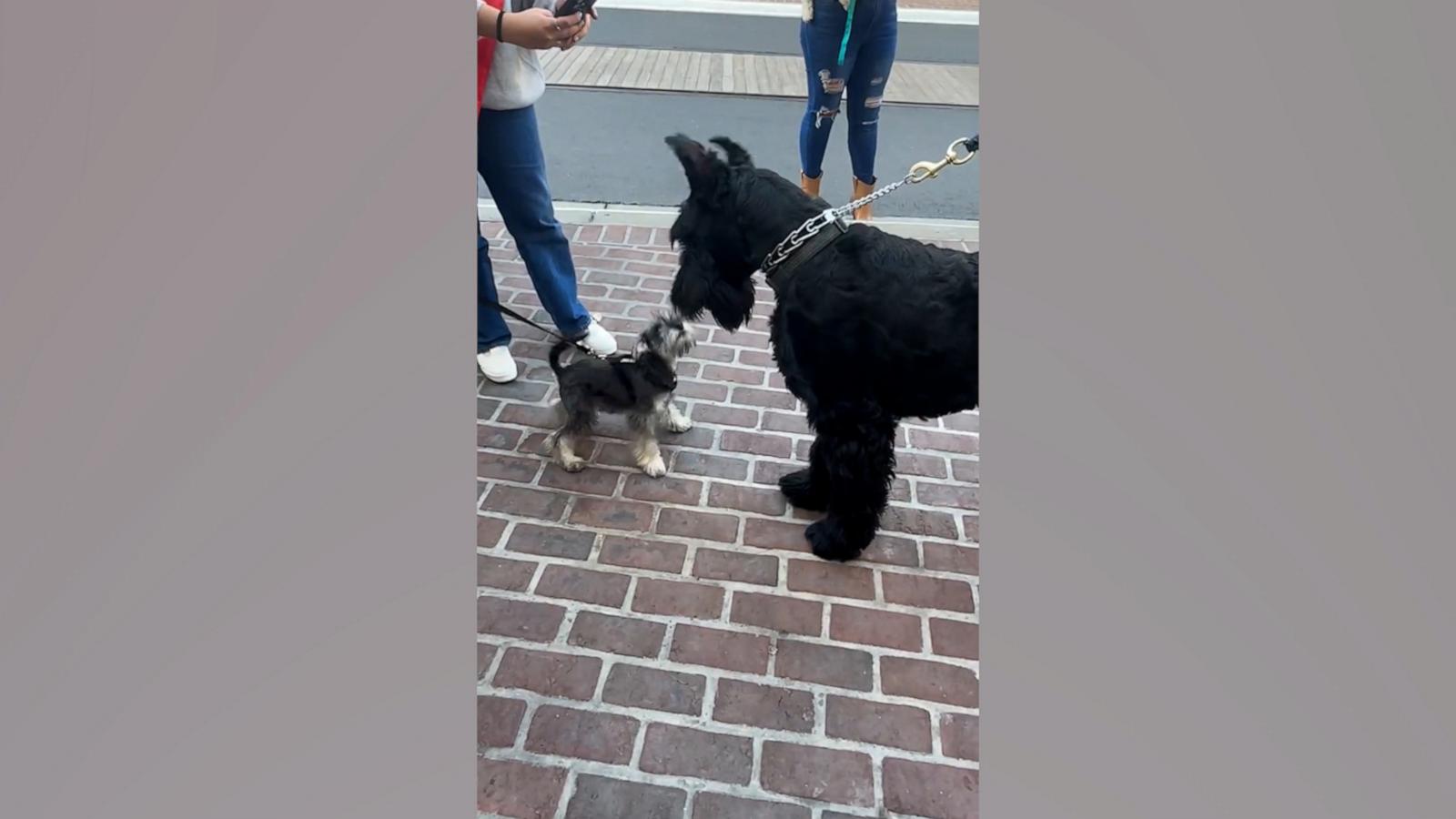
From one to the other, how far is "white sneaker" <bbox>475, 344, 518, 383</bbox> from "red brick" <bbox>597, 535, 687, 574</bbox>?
4.48 feet

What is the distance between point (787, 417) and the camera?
390 cm

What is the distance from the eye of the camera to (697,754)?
221cm

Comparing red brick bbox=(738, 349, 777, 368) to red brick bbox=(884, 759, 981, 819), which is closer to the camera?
red brick bbox=(884, 759, 981, 819)

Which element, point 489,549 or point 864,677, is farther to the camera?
point 489,549

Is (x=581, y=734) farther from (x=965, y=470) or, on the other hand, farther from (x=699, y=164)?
(x=965, y=470)

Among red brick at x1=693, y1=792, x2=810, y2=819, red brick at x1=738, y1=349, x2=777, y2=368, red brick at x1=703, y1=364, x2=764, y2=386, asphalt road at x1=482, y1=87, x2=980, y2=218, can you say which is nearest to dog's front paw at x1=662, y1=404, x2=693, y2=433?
red brick at x1=703, y1=364, x2=764, y2=386

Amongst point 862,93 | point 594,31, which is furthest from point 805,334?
point 594,31

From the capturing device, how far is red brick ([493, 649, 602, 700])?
7.89ft

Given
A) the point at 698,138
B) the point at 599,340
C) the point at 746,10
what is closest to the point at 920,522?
the point at 599,340

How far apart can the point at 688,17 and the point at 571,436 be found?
41.1 feet

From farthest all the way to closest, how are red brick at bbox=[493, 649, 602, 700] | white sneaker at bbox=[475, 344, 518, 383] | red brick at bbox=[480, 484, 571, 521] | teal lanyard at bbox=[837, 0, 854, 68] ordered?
teal lanyard at bbox=[837, 0, 854, 68]
white sneaker at bbox=[475, 344, 518, 383]
red brick at bbox=[480, 484, 571, 521]
red brick at bbox=[493, 649, 602, 700]

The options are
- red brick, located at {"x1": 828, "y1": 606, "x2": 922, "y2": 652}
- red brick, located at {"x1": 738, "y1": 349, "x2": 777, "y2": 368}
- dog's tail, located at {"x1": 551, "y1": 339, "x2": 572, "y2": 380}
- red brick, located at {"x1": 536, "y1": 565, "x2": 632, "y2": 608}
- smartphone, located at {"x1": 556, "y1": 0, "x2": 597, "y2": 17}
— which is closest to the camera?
red brick, located at {"x1": 828, "y1": 606, "x2": 922, "y2": 652}

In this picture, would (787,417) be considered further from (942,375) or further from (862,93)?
(862,93)

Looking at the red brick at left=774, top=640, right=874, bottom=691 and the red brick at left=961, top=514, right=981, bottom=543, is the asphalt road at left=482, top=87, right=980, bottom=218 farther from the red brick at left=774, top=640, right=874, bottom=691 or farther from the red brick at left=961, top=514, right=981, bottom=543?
the red brick at left=774, top=640, right=874, bottom=691
